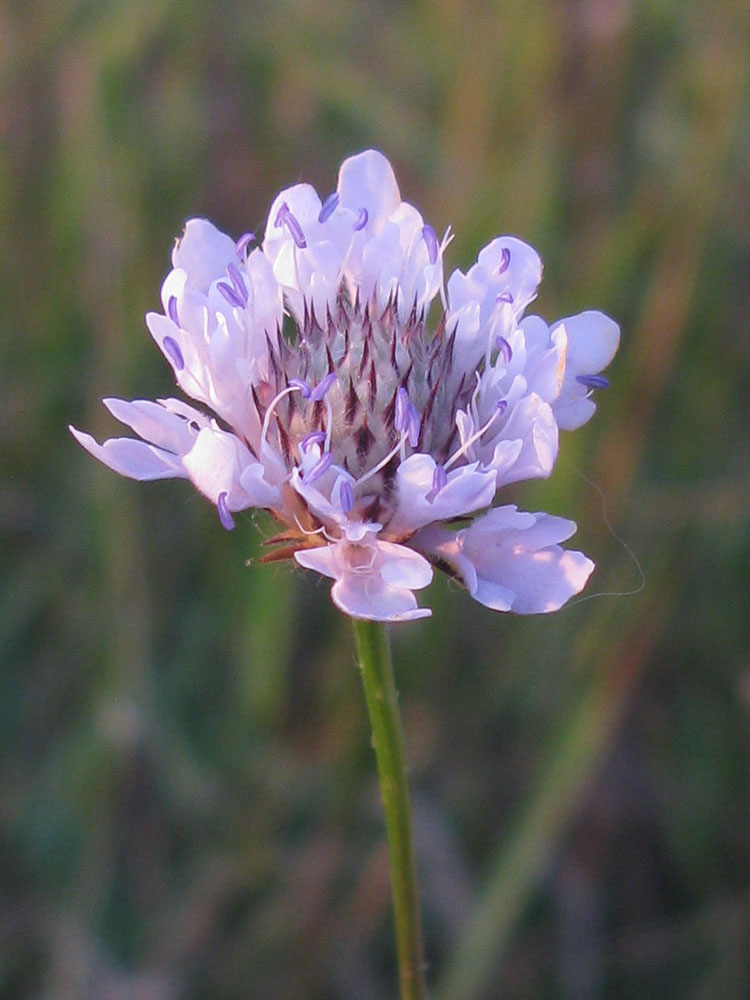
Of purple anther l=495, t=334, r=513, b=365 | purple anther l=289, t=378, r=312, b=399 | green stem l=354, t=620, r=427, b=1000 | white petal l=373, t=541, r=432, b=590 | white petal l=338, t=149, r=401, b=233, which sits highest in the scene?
white petal l=338, t=149, r=401, b=233

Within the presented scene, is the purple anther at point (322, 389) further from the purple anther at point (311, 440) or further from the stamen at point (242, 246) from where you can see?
the stamen at point (242, 246)

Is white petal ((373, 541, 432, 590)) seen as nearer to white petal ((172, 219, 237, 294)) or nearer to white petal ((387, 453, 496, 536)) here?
white petal ((387, 453, 496, 536))

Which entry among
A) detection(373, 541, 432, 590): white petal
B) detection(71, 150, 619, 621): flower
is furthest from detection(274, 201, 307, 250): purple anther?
detection(373, 541, 432, 590): white petal

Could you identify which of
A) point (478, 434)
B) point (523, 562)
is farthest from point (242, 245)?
point (523, 562)

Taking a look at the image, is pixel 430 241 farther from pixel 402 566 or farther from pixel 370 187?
pixel 402 566

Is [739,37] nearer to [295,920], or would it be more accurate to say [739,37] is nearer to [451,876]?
[451,876]

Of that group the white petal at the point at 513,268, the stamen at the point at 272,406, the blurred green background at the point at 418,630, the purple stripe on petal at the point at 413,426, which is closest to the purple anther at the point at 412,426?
the purple stripe on petal at the point at 413,426

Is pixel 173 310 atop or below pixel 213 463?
atop
